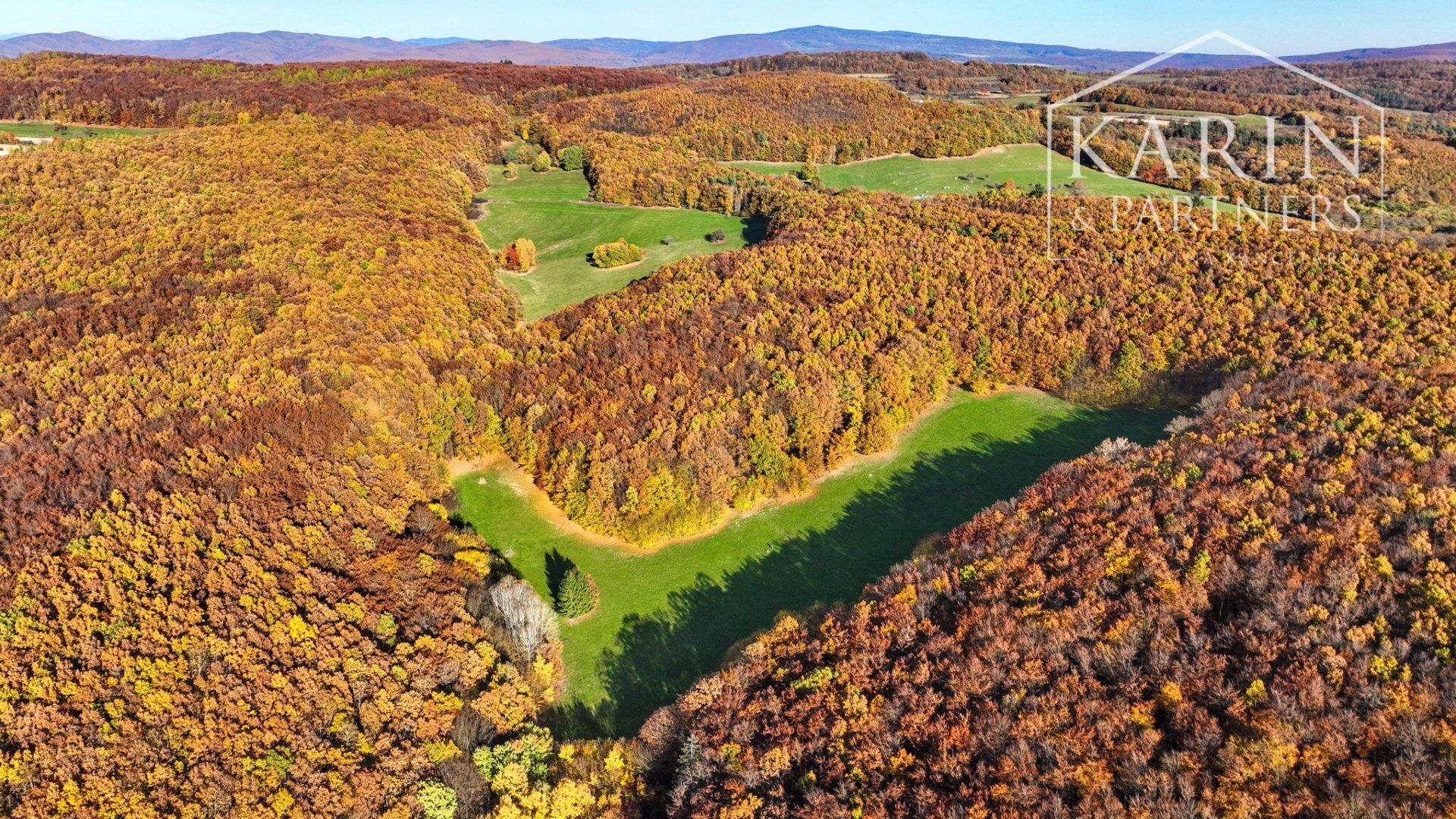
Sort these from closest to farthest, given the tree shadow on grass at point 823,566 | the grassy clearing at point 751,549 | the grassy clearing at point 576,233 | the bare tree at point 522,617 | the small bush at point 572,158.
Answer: the bare tree at point 522,617 → the tree shadow on grass at point 823,566 → the grassy clearing at point 751,549 → the grassy clearing at point 576,233 → the small bush at point 572,158

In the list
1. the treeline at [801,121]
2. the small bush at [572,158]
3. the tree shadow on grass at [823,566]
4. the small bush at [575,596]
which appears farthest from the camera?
the treeline at [801,121]

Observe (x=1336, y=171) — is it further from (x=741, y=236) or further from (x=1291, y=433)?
(x=1291, y=433)

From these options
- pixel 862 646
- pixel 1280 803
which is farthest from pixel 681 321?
pixel 1280 803

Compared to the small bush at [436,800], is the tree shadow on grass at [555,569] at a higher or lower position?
higher

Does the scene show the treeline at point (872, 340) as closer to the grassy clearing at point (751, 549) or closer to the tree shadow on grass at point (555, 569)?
the grassy clearing at point (751, 549)

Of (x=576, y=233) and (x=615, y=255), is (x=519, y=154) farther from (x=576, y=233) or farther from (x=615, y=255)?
(x=615, y=255)

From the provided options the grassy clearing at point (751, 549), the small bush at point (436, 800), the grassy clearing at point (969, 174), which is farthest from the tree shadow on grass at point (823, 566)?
the grassy clearing at point (969, 174)

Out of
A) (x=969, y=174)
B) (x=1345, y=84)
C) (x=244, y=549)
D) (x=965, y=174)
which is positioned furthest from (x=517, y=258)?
(x=1345, y=84)
